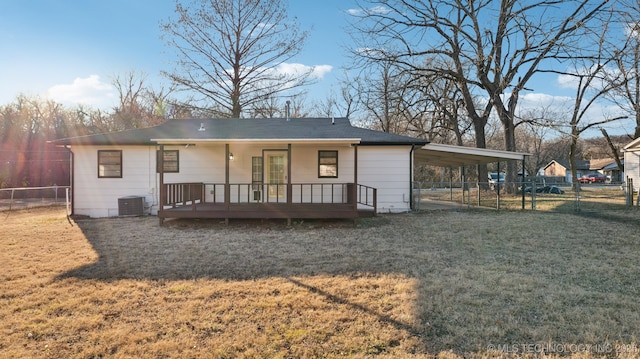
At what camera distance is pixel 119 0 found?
970 centimetres

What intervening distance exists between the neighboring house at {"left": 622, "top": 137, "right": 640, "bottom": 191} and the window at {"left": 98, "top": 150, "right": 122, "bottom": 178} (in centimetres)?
2286

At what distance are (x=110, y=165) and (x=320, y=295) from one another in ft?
33.6

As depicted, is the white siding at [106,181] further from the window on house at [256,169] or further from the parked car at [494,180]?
the parked car at [494,180]

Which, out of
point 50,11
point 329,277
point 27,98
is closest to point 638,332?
point 329,277

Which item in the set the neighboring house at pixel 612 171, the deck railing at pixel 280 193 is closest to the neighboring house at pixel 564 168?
the neighboring house at pixel 612 171

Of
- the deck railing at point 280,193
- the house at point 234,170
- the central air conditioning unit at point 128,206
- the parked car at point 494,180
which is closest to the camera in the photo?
the central air conditioning unit at point 128,206

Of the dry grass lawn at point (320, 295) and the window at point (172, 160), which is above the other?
the window at point (172, 160)

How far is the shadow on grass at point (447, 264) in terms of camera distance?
10.5 feet

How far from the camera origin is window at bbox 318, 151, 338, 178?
438 inches

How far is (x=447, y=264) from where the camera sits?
5.29m

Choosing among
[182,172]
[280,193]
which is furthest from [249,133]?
[182,172]

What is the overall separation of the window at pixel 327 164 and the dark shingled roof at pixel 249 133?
71cm

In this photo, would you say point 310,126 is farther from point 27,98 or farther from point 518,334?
point 27,98

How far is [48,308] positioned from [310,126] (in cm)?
973
